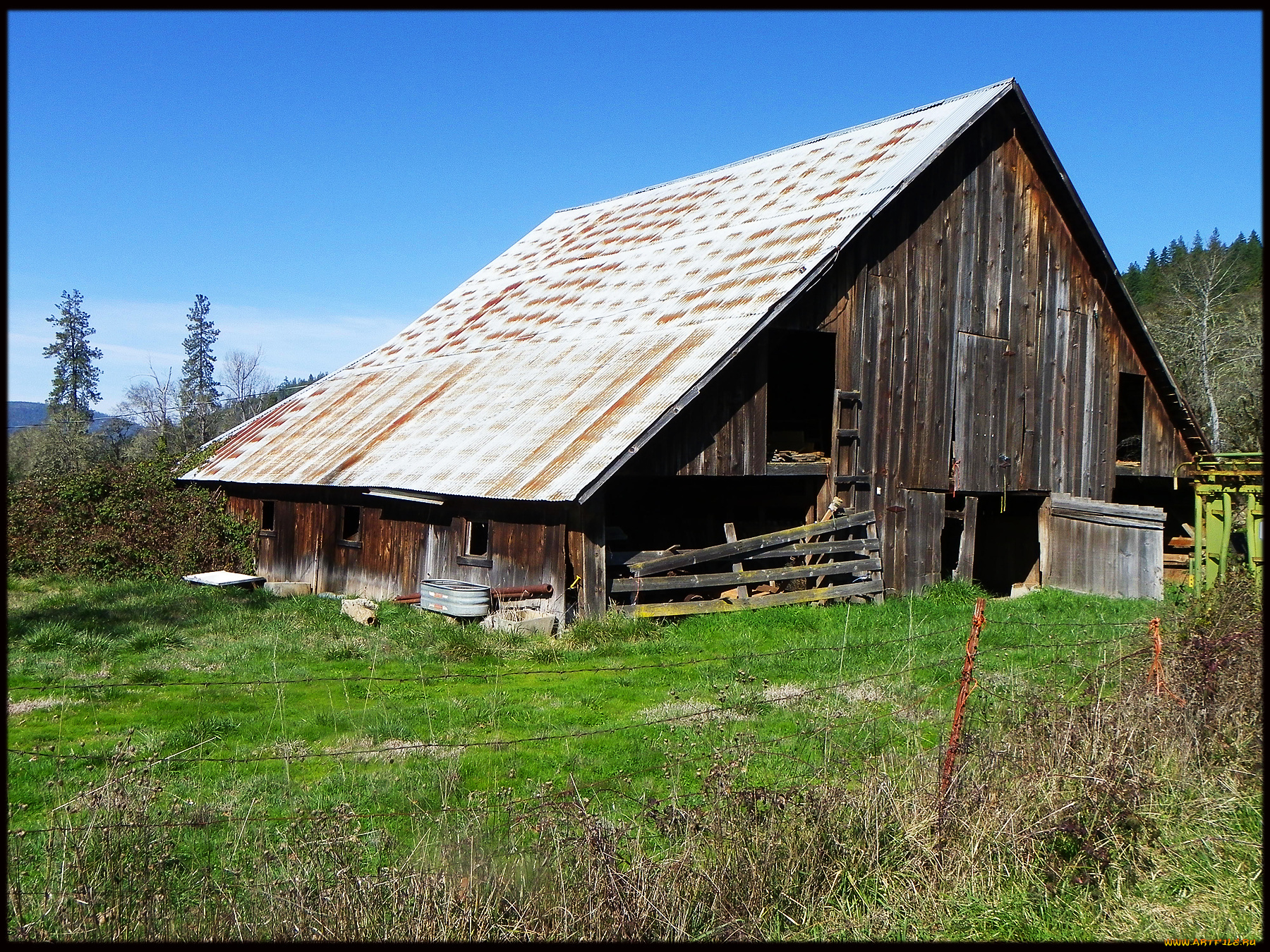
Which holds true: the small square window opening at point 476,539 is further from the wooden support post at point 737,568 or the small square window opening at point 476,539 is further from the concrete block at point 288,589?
the concrete block at point 288,589

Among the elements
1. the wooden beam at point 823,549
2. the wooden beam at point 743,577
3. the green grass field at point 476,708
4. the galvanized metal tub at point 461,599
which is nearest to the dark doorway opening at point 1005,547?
the wooden beam at point 823,549

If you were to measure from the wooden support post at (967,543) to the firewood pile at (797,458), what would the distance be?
335cm

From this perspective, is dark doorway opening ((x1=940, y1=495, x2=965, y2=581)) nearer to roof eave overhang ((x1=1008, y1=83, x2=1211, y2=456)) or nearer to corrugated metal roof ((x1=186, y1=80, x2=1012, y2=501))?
roof eave overhang ((x1=1008, y1=83, x2=1211, y2=456))

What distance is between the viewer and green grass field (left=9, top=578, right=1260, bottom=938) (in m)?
6.47

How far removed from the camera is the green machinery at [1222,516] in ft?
57.1

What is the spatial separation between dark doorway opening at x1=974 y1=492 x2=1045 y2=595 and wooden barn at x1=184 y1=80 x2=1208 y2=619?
83 millimetres

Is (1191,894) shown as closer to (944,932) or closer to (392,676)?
(944,932)

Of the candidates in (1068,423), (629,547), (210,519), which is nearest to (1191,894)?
(629,547)

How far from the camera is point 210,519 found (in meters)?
22.0

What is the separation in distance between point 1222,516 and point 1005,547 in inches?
217

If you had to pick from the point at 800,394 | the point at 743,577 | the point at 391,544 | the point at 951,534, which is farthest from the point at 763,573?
the point at 951,534

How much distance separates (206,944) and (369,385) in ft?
68.2

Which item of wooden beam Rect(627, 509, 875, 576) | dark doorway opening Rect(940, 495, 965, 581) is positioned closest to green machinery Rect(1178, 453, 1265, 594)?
dark doorway opening Rect(940, 495, 965, 581)

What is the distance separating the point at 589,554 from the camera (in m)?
14.5
